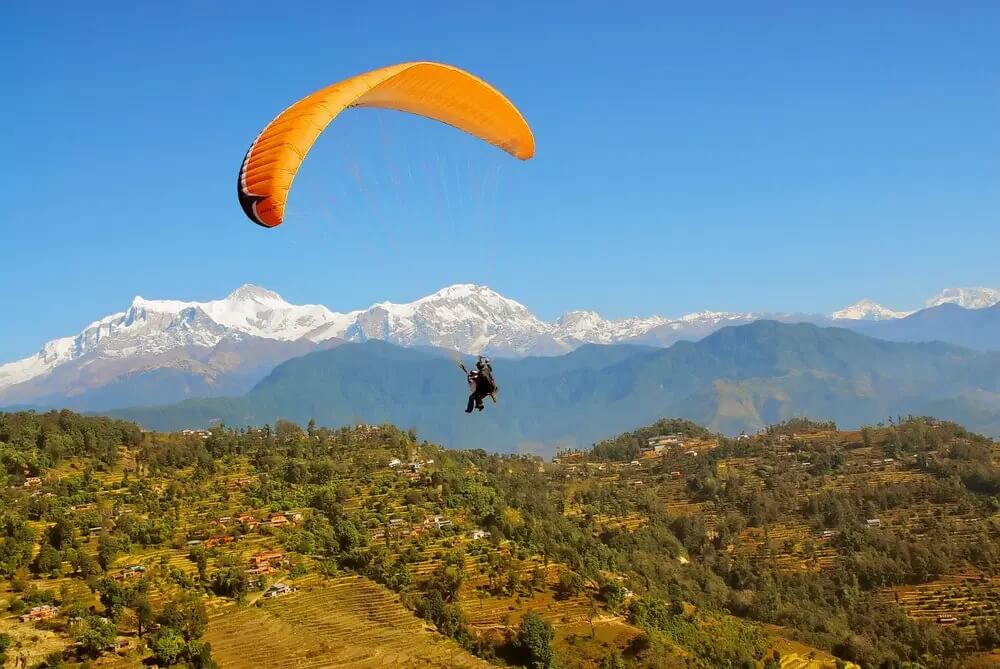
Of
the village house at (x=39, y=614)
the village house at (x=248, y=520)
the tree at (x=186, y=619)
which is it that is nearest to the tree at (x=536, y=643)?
the tree at (x=186, y=619)

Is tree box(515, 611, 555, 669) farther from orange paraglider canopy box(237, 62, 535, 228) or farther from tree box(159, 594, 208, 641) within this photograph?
orange paraglider canopy box(237, 62, 535, 228)

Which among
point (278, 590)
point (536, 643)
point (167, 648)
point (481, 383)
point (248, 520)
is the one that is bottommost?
point (536, 643)

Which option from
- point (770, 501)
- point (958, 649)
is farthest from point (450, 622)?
point (770, 501)

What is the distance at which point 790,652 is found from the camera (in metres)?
42.2

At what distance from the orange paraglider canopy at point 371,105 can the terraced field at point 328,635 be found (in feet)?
71.7

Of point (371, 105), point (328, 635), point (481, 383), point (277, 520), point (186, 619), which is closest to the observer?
point (371, 105)

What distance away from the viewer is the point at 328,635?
118 feet

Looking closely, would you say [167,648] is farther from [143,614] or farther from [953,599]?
[953,599]

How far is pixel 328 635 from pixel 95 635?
935 centimetres

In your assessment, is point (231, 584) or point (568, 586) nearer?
point (231, 584)

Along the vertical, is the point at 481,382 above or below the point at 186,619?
above

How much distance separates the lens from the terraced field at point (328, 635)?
34.0 m

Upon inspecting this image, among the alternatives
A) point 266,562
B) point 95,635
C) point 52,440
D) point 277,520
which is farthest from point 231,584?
point 52,440

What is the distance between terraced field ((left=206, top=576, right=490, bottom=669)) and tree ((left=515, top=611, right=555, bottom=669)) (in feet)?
7.30
